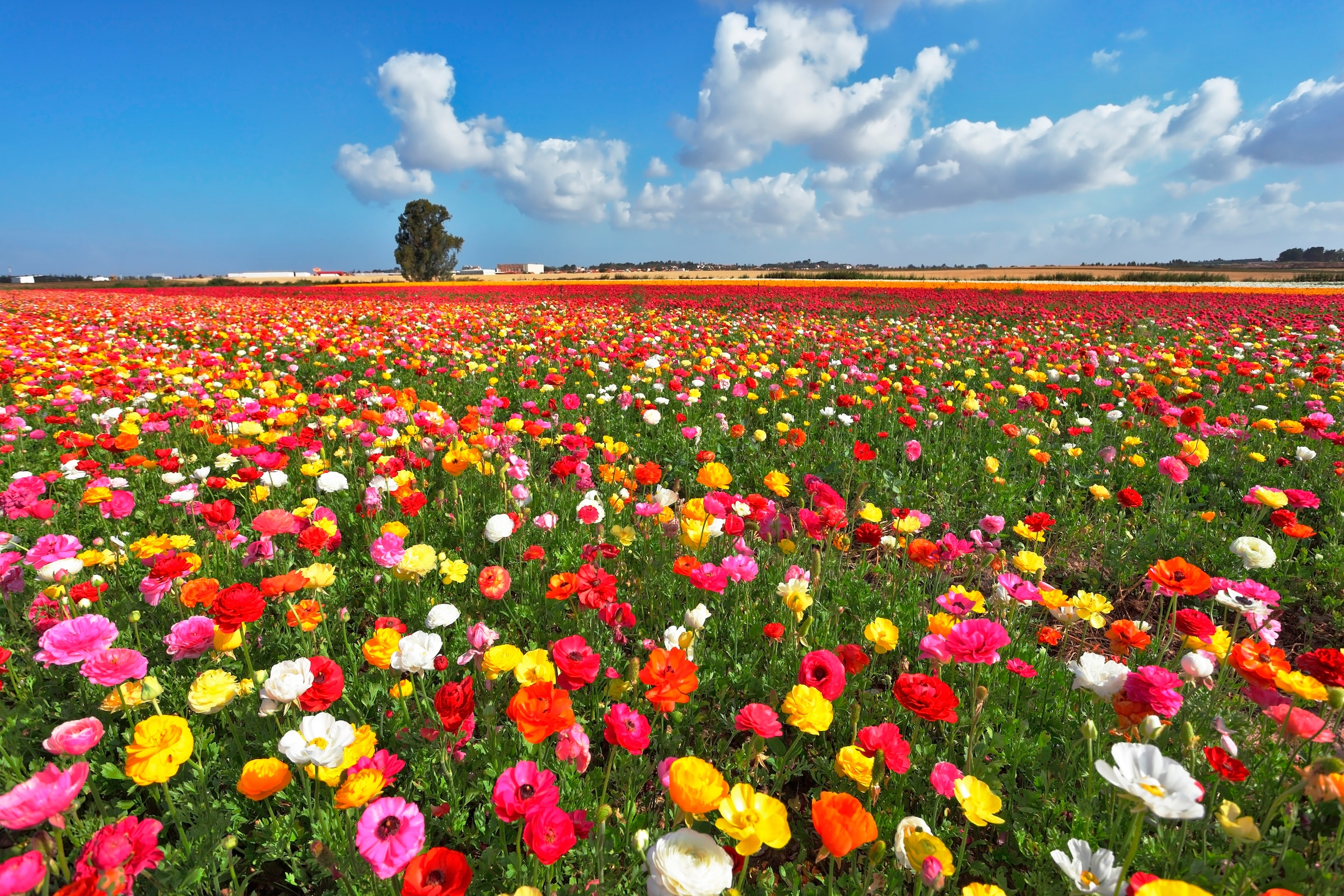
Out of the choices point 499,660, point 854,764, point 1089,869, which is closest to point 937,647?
point 854,764

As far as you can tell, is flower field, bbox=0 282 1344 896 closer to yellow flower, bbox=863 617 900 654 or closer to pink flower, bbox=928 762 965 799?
pink flower, bbox=928 762 965 799

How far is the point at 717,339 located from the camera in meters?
9.60

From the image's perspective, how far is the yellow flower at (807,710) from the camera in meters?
1.53

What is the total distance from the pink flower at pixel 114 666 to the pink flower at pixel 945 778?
2110mm

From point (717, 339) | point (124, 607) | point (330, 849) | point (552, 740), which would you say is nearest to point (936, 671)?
point (552, 740)

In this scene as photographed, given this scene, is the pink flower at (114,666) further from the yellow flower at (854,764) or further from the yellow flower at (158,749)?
the yellow flower at (854,764)

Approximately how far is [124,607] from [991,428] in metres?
6.26

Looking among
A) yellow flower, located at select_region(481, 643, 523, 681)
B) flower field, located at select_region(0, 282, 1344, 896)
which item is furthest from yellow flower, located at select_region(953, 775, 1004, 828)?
yellow flower, located at select_region(481, 643, 523, 681)

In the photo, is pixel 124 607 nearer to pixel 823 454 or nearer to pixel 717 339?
pixel 823 454

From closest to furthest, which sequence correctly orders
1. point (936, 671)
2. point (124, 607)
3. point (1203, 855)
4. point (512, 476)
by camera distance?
1. point (1203, 855)
2. point (936, 671)
3. point (124, 607)
4. point (512, 476)

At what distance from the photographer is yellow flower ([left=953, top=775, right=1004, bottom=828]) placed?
4.61 ft

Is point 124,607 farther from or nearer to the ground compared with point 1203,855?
farther from the ground

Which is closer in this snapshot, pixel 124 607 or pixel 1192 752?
pixel 1192 752

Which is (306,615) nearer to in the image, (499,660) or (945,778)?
(499,660)
